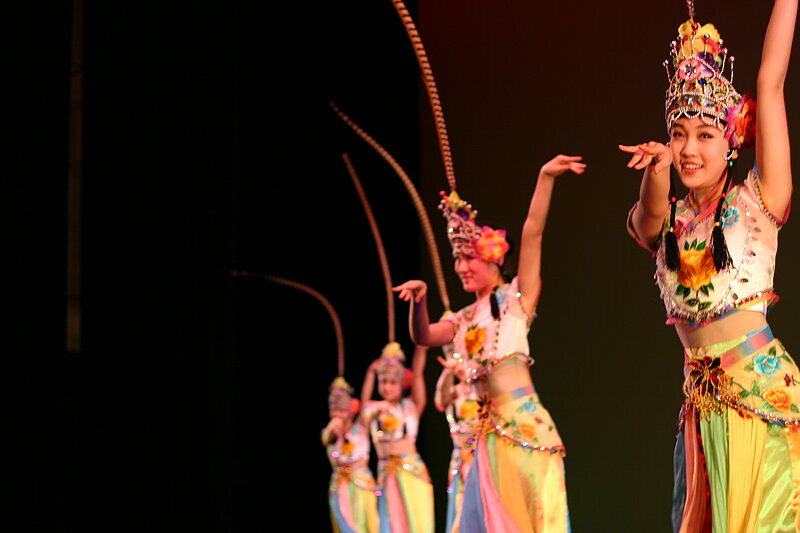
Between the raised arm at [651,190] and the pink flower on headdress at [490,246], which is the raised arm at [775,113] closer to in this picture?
the raised arm at [651,190]

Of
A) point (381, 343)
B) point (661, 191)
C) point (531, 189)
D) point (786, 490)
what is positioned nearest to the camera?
point (786, 490)

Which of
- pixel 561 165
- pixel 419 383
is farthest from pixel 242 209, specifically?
pixel 561 165

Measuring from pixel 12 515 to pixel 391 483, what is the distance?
2974mm

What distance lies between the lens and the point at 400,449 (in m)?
5.91

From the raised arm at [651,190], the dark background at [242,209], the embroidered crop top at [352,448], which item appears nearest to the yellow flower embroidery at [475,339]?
the dark background at [242,209]

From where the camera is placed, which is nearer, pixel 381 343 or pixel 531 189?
pixel 531 189

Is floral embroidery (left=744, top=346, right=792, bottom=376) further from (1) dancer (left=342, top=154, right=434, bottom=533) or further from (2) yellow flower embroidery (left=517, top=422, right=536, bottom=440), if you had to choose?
(1) dancer (left=342, top=154, right=434, bottom=533)

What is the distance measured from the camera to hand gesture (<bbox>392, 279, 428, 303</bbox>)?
3.89 m

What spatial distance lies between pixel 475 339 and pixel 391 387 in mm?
1959

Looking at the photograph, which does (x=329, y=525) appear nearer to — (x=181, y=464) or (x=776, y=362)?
(x=181, y=464)

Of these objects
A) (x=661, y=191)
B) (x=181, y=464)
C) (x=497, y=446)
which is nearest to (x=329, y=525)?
(x=181, y=464)

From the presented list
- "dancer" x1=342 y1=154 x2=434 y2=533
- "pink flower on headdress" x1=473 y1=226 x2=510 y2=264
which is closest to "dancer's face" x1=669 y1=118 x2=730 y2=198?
"pink flower on headdress" x1=473 y1=226 x2=510 y2=264

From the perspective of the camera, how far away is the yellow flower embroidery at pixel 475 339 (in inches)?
158

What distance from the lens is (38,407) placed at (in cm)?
320
